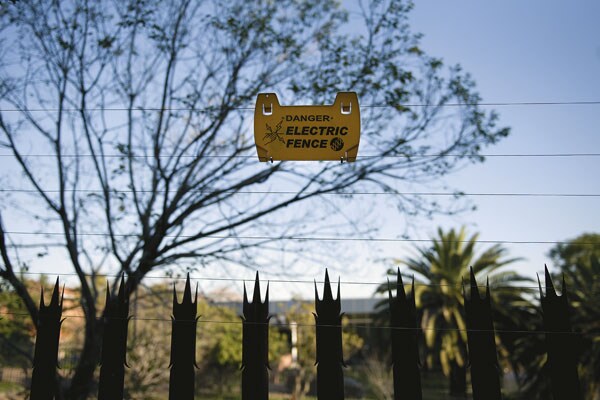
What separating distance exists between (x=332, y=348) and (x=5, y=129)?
6.18 meters

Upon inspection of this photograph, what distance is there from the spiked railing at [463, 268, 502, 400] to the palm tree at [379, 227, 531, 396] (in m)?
15.1

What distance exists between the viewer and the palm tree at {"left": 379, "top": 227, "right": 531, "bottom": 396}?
57.2ft

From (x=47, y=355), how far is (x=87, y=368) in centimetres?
297

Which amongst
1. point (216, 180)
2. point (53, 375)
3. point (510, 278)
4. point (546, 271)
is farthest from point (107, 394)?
point (510, 278)

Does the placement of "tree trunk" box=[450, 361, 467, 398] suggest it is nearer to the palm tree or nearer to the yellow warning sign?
the palm tree

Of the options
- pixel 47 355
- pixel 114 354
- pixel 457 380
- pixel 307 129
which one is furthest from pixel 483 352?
pixel 457 380

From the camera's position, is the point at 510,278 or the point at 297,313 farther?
the point at 297,313

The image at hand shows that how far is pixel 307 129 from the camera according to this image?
2.69 metres

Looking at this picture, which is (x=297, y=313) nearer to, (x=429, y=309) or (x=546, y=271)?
(x=429, y=309)

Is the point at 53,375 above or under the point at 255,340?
under

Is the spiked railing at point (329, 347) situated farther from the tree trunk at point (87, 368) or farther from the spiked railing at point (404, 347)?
the tree trunk at point (87, 368)

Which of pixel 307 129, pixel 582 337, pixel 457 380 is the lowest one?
pixel 457 380

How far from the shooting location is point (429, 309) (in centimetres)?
1966

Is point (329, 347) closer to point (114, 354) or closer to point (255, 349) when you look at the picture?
point (255, 349)
